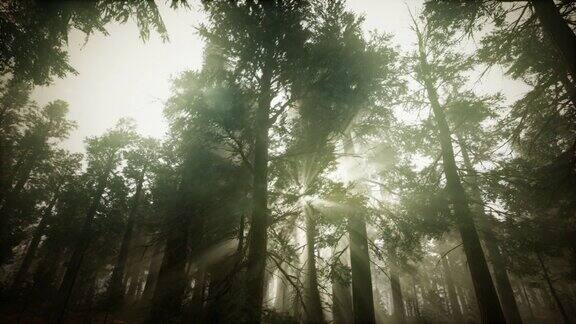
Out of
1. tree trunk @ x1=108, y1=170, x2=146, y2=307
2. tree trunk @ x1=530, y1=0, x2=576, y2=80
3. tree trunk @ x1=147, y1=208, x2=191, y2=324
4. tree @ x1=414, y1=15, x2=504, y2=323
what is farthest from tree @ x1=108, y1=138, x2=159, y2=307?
tree trunk @ x1=530, y1=0, x2=576, y2=80

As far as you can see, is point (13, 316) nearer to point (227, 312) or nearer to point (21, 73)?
point (21, 73)

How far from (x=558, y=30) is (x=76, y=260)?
29082 mm

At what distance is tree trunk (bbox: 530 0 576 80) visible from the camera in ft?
22.2

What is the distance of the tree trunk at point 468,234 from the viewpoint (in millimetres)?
8414

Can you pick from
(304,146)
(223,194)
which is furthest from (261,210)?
(223,194)

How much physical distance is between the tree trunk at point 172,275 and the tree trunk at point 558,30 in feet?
39.9

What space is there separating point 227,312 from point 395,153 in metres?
12.5

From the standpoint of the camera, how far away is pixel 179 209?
11297 mm

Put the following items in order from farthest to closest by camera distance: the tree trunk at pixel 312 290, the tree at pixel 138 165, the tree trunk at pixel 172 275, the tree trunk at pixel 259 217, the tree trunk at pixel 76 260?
the tree at pixel 138 165 → the tree trunk at pixel 76 260 → the tree trunk at pixel 312 290 → the tree trunk at pixel 172 275 → the tree trunk at pixel 259 217

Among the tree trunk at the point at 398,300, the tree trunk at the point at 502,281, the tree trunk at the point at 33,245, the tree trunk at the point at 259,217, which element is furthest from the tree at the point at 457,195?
the tree trunk at the point at 33,245

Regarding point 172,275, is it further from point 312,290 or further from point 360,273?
point 360,273

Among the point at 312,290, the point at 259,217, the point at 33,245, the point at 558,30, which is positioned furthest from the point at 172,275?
the point at 33,245

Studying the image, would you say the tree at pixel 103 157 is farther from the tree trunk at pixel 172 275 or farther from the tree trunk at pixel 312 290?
the tree trunk at pixel 312 290

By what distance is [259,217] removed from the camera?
24.6 ft
